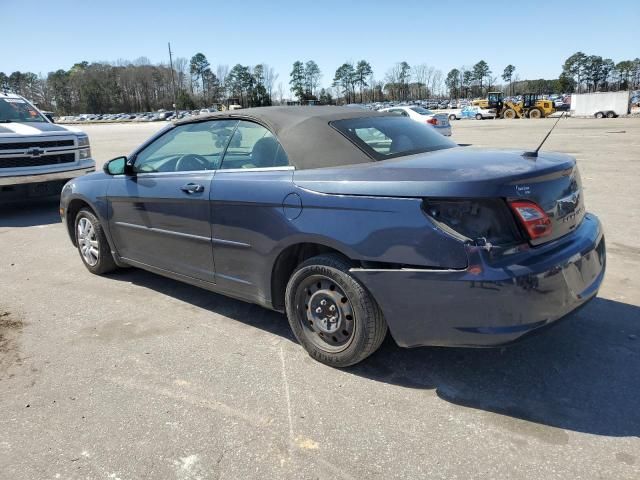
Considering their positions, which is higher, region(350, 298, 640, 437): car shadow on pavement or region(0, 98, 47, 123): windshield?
region(0, 98, 47, 123): windshield

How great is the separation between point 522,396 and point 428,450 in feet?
2.47

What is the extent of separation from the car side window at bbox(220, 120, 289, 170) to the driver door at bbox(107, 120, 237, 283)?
0.10m

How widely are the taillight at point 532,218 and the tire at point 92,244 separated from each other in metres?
3.86

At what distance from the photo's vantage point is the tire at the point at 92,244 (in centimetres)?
495

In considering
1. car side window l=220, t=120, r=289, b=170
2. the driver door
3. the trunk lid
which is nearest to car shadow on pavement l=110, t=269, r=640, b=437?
the trunk lid

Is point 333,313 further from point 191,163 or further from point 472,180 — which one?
point 191,163

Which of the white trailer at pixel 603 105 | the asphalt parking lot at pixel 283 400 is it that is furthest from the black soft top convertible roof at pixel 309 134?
the white trailer at pixel 603 105

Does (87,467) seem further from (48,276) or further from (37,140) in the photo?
(37,140)

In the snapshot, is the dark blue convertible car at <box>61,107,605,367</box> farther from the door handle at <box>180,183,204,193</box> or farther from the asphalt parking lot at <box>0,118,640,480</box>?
the asphalt parking lot at <box>0,118,640,480</box>

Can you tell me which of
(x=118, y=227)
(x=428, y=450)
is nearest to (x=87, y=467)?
(x=428, y=450)

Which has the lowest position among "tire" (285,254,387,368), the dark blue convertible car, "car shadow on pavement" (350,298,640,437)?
"car shadow on pavement" (350,298,640,437)

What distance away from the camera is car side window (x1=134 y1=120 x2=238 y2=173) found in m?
3.84

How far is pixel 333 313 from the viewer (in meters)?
3.15

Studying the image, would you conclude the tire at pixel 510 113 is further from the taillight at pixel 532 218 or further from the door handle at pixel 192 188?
the taillight at pixel 532 218
